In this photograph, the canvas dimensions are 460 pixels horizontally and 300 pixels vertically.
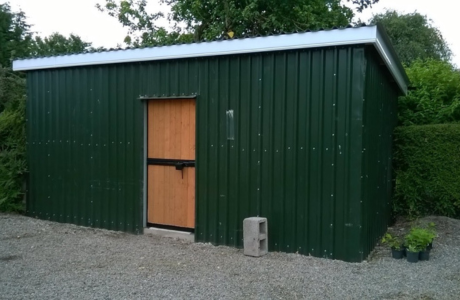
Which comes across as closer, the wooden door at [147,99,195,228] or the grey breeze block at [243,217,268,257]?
the grey breeze block at [243,217,268,257]

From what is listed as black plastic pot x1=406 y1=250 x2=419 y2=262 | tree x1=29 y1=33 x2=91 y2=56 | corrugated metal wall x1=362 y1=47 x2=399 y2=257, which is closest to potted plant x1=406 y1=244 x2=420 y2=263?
black plastic pot x1=406 y1=250 x2=419 y2=262

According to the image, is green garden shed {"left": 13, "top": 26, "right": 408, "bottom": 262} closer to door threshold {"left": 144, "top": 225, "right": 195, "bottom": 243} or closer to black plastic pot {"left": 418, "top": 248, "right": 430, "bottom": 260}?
door threshold {"left": 144, "top": 225, "right": 195, "bottom": 243}

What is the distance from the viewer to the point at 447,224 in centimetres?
813

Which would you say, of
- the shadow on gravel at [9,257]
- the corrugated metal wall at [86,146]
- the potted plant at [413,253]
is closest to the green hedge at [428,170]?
the potted plant at [413,253]

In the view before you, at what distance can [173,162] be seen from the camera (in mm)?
7594

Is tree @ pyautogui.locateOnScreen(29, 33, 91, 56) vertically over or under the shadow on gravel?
over

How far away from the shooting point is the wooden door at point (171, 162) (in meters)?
7.45

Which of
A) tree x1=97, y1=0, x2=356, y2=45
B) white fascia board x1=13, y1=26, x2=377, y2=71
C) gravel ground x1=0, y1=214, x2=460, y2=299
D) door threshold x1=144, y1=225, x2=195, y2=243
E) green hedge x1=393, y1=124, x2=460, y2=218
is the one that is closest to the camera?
gravel ground x1=0, y1=214, x2=460, y2=299

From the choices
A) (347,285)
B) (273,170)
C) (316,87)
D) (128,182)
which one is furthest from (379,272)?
(128,182)

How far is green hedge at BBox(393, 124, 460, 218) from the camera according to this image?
8.48 meters

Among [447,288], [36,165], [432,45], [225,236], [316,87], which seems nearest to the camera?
[447,288]

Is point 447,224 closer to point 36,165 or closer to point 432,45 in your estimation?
point 36,165

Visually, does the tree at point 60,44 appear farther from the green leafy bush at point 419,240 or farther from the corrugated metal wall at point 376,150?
the green leafy bush at point 419,240

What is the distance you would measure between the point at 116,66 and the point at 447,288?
5699mm
